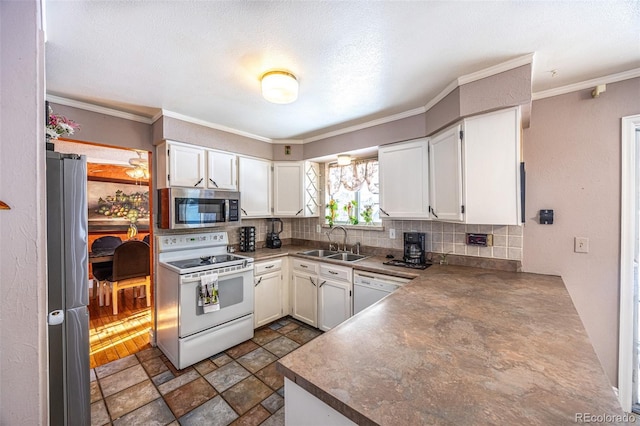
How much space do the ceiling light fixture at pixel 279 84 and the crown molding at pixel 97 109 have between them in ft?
5.53

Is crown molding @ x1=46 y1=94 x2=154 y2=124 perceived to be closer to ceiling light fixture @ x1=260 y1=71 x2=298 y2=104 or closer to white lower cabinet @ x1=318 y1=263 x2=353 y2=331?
ceiling light fixture @ x1=260 y1=71 x2=298 y2=104

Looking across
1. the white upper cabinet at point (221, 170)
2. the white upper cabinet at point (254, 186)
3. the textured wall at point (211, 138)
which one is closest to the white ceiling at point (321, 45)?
the textured wall at point (211, 138)

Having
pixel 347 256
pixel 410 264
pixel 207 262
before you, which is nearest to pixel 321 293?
pixel 347 256

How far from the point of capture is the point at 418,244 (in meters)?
2.58

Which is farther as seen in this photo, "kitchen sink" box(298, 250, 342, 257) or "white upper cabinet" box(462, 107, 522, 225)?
"kitchen sink" box(298, 250, 342, 257)

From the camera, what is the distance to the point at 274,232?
3844mm

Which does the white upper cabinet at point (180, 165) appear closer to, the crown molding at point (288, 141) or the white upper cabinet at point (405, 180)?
the crown molding at point (288, 141)

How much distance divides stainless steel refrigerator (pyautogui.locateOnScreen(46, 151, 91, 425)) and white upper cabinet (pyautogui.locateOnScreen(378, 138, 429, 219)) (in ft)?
8.01

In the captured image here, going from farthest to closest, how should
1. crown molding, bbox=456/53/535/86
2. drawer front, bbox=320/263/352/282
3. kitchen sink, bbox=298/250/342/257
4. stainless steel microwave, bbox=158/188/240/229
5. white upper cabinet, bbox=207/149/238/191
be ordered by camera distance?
kitchen sink, bbox=298/250/342/257
white upper cabinet, bbox=207/149/238/191
drawer front, bbox=320/263/352/282
stainless steel microwave, bbox=158/188/240/229
crown molding, bbox=456/53/535/86

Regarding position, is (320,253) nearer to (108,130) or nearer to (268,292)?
(268,292)

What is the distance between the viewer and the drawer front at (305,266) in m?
2.99

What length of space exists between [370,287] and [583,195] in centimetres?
183

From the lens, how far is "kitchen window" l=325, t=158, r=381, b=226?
3.23 meters

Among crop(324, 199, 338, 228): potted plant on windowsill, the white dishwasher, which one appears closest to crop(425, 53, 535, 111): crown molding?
the white dishwasher
